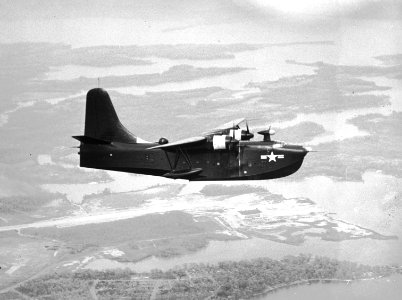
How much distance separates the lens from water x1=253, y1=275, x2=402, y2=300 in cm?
6066

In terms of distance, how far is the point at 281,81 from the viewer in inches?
2466

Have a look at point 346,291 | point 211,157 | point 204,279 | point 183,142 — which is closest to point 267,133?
point 211,157

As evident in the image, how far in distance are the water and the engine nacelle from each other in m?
24.9

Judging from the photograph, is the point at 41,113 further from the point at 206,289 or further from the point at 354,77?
the point at 354,77

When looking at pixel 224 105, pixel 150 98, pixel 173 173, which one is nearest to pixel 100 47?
pixel 150 98

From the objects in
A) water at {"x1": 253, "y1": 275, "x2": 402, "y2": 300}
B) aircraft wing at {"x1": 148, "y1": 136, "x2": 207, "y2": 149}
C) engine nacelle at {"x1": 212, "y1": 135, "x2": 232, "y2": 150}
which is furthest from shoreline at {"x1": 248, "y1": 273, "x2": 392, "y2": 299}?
aircraft wing at {"x1": 148, "y1": 136, "x2": 207, "y2": 149}

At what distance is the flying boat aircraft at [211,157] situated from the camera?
38219 millimetres

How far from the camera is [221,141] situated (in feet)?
124

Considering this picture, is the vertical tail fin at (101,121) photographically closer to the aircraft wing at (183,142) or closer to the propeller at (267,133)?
the aircraft wing at (183,142)

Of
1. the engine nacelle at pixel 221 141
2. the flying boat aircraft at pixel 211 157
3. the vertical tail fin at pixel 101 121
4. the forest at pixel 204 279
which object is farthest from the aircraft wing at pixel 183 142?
the forest at pixel 204 279

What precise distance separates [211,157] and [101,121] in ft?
19.7

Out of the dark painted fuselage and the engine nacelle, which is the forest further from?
the engine nacelle

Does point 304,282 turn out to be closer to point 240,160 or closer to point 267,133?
point 267,133

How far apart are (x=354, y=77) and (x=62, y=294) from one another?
2850cm
